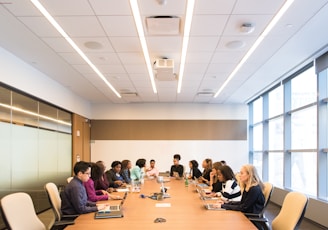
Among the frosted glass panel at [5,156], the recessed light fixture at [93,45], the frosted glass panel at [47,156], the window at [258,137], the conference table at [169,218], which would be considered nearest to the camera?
the conference table at [169,218]

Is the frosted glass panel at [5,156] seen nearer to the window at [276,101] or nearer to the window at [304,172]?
the window at [304,172]

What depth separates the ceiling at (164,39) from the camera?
366 centimetres

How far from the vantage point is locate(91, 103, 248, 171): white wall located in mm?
10922

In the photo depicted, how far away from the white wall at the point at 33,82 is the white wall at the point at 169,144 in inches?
86.2

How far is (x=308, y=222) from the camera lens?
19.6 ft

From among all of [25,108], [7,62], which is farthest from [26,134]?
[7,62]

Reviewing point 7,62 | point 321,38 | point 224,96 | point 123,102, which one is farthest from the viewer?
point 123,102

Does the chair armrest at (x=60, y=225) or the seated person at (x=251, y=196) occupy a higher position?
the seated person at (x=251, y=196)

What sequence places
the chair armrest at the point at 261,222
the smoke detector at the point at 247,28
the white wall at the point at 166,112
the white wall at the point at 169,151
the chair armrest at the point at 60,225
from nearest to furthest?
the chair armrest at the point at 60,225 → the chair armrest at the point at 261,222 → the smoke detector at the point at 247,28 → the white wall at the point at 169,151 → the white wall at the point at 166,112

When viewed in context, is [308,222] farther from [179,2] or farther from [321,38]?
[179,2]

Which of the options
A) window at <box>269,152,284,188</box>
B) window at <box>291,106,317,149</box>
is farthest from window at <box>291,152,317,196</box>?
window at <box>269,152,284,188</box>

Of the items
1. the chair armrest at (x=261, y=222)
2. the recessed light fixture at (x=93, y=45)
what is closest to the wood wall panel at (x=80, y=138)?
the recessed light fixture at (x=93, y=45)

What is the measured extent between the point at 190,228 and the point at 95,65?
13.9ft

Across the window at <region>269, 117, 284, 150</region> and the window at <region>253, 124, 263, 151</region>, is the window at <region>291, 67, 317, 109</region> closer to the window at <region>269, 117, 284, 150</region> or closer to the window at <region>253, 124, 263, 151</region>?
the window at <region>269, 117, 284, 150</region>
